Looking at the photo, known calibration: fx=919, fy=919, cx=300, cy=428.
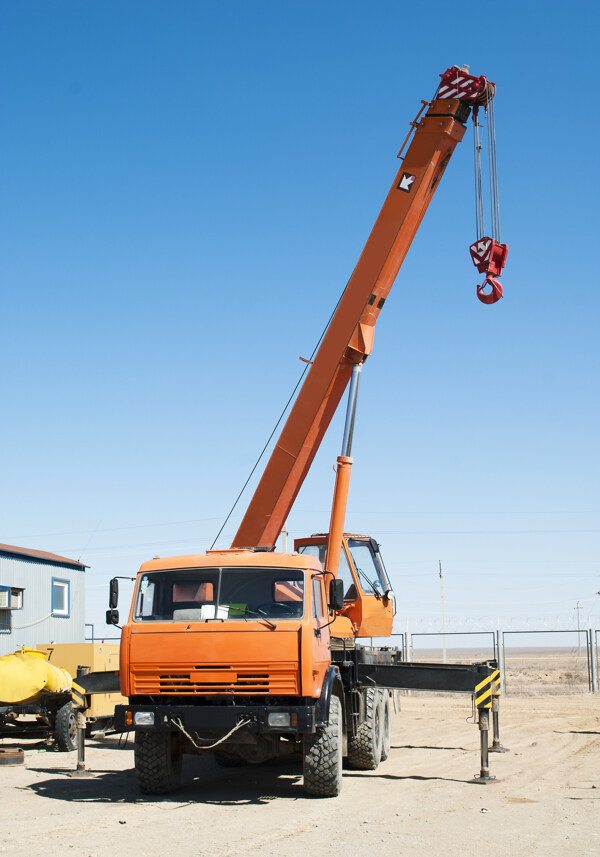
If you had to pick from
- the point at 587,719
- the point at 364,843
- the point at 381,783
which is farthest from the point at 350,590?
the point at 587,719

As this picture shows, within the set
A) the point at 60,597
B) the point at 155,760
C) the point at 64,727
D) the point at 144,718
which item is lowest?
the point at 64,727

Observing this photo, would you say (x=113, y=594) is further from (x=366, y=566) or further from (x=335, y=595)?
(x=366, y=566)

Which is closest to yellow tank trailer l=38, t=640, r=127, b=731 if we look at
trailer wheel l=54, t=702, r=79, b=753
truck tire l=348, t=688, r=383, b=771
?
trailer wheel l=54, t=702, r=79, b=753

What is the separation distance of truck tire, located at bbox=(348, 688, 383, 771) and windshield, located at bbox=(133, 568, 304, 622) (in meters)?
3.35

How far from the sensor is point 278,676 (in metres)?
9.53

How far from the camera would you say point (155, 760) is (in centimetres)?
1021

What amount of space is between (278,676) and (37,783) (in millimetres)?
4203

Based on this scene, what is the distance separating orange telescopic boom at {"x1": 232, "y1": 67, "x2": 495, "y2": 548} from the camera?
13680 millimetres

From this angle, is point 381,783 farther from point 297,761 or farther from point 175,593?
point 175,593

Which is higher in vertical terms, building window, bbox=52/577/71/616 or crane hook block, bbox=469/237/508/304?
crane hook block, bbox=469/237/508/304

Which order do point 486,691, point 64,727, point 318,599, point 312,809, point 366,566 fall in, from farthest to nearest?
1. point 64,727
2. point 366,566
3. point 486,691
4. point 318,599
5. point 312,809

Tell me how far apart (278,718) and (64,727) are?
7.00 metres

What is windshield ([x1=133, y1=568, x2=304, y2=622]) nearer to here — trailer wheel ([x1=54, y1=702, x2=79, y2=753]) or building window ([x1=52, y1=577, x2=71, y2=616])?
trailer wheel ([x1=54, y1=702, x2=79, y2=753])

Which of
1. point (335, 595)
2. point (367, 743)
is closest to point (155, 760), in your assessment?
point (335, 595)
